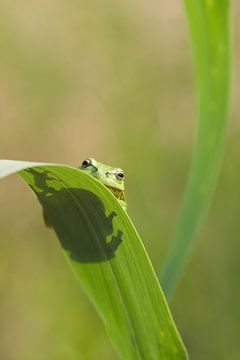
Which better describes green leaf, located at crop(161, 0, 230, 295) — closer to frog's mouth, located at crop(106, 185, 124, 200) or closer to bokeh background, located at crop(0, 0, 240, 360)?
frog's mouth, located at crop(106, 185, 124, 200)

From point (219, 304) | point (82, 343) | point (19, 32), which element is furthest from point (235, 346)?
point (19, 32)

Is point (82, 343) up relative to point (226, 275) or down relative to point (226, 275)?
down

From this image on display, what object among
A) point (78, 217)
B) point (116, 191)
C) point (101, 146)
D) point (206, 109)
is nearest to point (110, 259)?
point (78, 217)

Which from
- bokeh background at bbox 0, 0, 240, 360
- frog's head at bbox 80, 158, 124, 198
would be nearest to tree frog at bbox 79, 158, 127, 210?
frog's head at bbox 80, 158, 124, 198

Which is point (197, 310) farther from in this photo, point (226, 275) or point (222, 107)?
point (222, 107)

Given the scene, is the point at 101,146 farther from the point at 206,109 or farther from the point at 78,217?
the point at 78,217

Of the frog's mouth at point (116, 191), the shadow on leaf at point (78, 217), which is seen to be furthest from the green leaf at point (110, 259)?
the frog's mouth at point (116, 191)

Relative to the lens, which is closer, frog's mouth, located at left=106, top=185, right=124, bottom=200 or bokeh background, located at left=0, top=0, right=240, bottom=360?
frog's mouth, located at left=106, top=185, right=124, bottom=200
